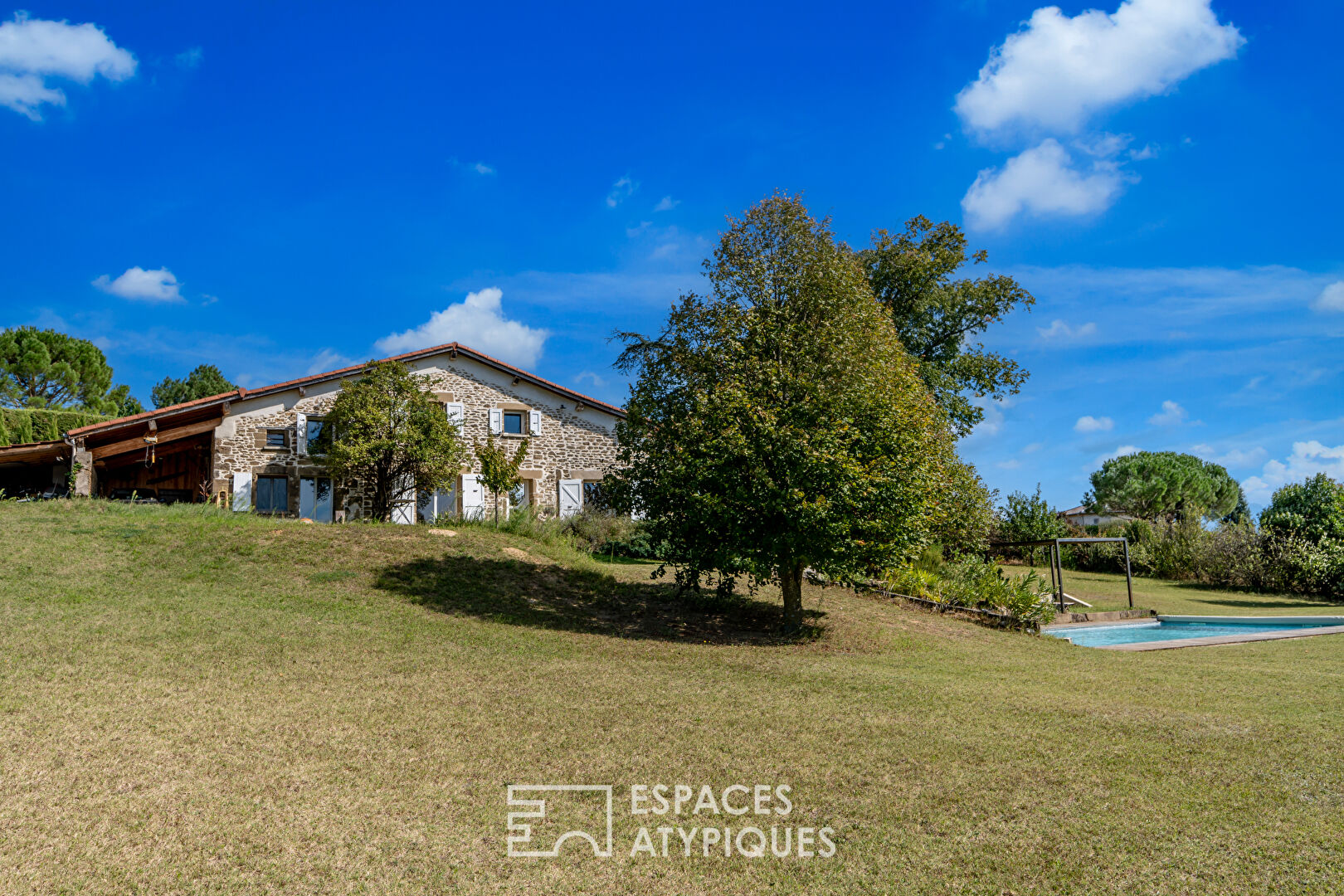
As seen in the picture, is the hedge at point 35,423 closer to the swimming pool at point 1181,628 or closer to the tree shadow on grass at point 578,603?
the tree shadow on grass at point 578,603

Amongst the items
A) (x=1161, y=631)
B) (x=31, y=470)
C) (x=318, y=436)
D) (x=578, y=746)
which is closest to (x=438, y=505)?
→ (x=318, y=436)

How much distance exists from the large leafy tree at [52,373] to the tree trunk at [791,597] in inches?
1822

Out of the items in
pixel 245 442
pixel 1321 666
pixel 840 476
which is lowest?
pixel 1321 666

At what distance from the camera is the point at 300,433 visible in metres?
26.6

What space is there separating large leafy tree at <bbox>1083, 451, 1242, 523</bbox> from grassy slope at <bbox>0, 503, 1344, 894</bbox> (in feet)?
166

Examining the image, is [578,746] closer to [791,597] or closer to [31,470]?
[791,597]

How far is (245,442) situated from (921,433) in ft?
73.5

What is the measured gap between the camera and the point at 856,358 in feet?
50.1

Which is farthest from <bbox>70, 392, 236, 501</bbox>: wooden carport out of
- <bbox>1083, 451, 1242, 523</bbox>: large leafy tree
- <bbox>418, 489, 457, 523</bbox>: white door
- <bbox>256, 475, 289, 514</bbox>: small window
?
<bbox>1083, 451, 1242, 523</bbox>: large leafy tree

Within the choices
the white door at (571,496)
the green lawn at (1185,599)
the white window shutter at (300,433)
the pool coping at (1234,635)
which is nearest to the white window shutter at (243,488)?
the white window shutter at (300,433)

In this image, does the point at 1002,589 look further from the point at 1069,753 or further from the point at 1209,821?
the point at 1209,821

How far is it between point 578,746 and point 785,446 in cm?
746

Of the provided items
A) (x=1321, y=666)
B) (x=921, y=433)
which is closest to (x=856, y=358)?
(x=921, y=433)

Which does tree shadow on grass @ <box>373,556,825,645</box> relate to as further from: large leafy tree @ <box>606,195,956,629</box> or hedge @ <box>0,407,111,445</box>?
hedge @ <box>0,407,111,445</box>
